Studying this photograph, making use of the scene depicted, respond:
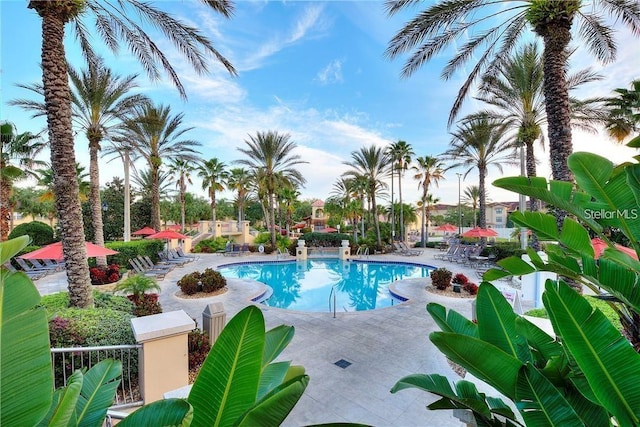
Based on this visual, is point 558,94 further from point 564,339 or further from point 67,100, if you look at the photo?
point 67,100

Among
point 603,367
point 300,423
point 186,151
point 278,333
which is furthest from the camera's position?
point 186,151

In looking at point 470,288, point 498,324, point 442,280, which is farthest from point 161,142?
point 498,324

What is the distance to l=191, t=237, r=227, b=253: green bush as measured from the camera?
26.7m

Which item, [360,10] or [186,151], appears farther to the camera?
[186,151]

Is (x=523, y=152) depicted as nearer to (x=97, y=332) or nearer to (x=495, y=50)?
(x=495, y=50)

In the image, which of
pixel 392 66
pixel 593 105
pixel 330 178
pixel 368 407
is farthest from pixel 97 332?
pixel 330 178

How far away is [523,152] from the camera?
Answer: 1680cm

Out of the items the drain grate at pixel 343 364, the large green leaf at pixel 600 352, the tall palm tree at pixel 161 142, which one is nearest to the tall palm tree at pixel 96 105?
the tall palm tree at pixel 161 142

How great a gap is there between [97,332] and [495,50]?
13221 mm

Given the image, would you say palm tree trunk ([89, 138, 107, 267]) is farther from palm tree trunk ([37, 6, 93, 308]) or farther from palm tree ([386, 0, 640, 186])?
palm tree ([386, 0, 640, 186])

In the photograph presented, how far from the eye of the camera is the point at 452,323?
6.75ft

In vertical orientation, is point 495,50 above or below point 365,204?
above

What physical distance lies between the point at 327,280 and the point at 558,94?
13550 millimetres

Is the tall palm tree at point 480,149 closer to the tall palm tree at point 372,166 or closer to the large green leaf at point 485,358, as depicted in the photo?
the tall palm tree at point 372,166
